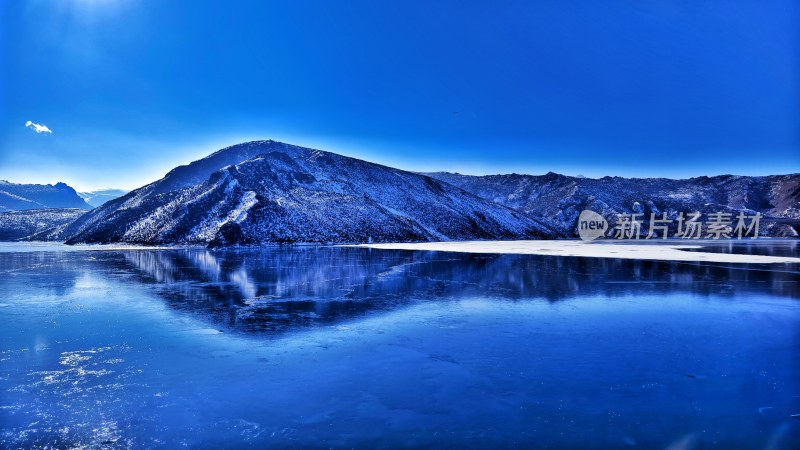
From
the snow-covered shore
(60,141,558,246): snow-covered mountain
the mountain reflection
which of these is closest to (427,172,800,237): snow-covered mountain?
(60,141,558,246): snow-covered mountain

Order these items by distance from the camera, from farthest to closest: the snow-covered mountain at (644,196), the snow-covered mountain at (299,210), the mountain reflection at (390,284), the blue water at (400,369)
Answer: the snow-covered mountain at (644,196), the snow-covered mountain at (299,210), the mountain reflection at (390,284), the blue water at (400,369)

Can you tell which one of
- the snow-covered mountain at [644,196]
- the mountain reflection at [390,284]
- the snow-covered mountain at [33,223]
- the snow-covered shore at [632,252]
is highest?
the snow-covered mountain at [644,196]

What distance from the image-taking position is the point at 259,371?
32.6 ft

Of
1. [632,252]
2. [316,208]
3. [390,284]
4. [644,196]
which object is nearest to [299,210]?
[316,208]

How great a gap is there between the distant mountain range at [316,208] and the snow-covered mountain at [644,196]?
67 cm

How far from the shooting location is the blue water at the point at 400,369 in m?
6.96

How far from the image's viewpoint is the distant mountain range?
7356 cm

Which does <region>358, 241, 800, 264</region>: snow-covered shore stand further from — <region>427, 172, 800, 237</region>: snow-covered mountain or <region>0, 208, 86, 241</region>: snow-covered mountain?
<region>0, 208, 86, 241</region>: snow-covered mountain

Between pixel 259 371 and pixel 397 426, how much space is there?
411cm

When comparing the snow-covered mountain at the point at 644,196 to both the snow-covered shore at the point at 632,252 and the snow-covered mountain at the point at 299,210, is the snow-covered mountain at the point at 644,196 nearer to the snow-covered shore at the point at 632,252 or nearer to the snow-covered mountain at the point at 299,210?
the snow-covered mountain at the point at 299,210

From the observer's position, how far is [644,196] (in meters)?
150

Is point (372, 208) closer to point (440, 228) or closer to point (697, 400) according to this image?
point (440, 228)

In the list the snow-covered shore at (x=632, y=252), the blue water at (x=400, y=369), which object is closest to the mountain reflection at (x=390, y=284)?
the blue water at (x=400, y=369)

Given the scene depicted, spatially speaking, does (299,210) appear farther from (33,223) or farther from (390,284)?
(33,223)
